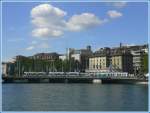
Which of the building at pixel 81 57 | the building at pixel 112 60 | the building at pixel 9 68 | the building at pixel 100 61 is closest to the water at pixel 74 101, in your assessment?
the building at pixel 112 60

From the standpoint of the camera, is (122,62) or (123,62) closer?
(122,62)

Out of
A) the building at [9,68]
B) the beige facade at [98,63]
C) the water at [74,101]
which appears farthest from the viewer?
the beige facade at [98,63]

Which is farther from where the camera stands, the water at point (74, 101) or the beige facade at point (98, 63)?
the beige facade at point (98, 63)

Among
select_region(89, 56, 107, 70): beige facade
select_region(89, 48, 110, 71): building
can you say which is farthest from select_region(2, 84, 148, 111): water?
select_region(89, 56, 107, 70): beige facade

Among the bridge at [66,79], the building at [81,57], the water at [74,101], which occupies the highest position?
the building at [81,57]

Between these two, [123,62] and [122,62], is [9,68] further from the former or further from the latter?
[123,62]

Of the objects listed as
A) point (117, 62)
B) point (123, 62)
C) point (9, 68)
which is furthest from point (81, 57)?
point (9, 68)

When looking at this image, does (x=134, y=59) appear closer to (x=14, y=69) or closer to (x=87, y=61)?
(x=87, y=61)

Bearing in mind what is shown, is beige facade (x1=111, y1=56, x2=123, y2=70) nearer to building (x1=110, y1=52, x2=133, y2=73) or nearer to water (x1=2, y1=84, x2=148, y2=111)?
building (x1=110, y1=52, x2=133, y2=73)

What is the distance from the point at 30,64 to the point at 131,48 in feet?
51.7

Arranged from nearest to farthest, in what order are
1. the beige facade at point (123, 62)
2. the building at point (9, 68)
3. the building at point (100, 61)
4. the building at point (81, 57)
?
the beige facade at point (123, 62)
the building at point (9, 68)
the building at point (100, 61)
the building at point (81, 57)

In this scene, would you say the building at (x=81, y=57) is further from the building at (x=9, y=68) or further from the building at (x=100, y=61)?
the building at (x=9, y=68)

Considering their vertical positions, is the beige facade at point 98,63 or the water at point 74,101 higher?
the beige facade at point 98,63

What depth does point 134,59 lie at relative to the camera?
2414 inches
